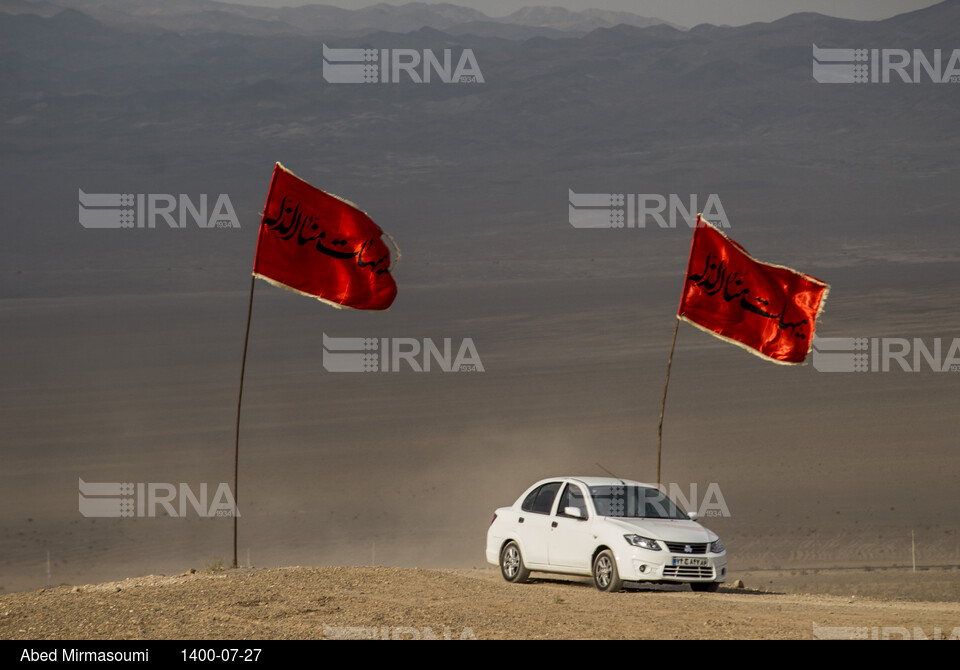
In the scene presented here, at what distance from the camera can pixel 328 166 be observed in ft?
328

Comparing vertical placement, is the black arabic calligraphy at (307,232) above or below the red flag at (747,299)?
above

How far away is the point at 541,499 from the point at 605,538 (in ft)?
4.68

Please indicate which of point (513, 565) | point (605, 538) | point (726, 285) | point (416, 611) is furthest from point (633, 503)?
point (416, 611)

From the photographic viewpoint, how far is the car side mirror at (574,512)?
48.3 feet

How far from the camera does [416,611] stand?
452 inches

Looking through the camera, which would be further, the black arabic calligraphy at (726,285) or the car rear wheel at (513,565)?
the black arabic calligraphy at (726,285)

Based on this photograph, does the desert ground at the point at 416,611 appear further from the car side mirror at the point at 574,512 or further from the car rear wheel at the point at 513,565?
the car side mirror at the point at 574,512

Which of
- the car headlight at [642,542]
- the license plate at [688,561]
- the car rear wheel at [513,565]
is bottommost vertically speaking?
the car rear wheel at [513,565]

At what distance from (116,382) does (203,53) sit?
123 meters

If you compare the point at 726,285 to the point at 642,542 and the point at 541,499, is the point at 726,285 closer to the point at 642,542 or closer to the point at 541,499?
the point at 541,499

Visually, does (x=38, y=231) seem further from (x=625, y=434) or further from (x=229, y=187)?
(x=625, y=434)

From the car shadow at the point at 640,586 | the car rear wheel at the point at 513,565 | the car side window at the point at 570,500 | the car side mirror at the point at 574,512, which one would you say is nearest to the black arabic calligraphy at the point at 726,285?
the car side window at the point at 570,500
